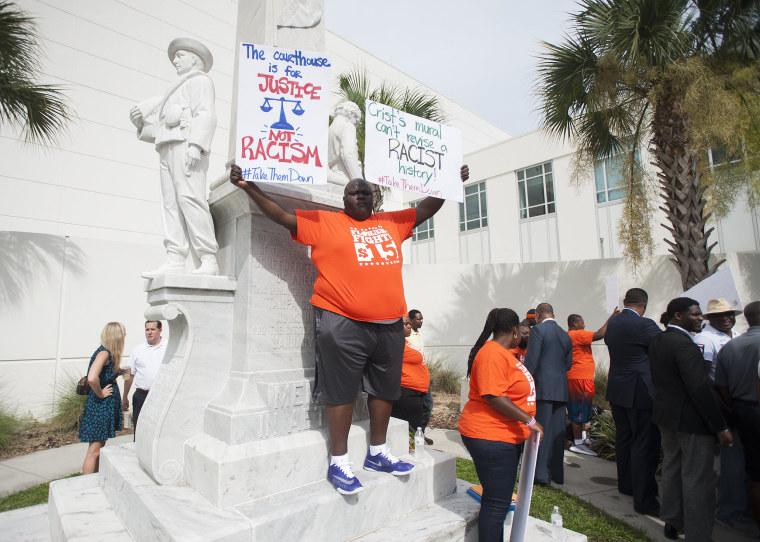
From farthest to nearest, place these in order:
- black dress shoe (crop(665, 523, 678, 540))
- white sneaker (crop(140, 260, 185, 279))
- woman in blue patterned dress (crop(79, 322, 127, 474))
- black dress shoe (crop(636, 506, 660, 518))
Answer: 1. woman in blue patterned dress (crop(79, 322, 127, 474))
2. black dress shoe (crop(636, 506, 660, 518))
3. black dress shoe (crop(665, 523, 678, 540))
4. white sneaker (crop(140, 260, 185, 279))

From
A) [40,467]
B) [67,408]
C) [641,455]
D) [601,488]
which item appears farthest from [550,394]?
[67,408]

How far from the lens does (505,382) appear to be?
2.80 metres

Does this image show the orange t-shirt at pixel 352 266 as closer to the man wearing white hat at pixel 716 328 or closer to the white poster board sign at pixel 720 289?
the man wearing white hat at pixel 716 328

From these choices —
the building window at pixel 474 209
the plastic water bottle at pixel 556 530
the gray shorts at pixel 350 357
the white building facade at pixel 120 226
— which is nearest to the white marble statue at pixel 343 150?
the gray shorts at pixel 350 357

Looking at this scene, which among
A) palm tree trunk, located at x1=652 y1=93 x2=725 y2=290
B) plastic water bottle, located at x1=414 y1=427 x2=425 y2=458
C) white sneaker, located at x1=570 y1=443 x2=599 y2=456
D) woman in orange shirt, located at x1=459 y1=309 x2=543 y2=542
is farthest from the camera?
palm tree trunk, located at x1=652 y1=93 x2=725 y2=290

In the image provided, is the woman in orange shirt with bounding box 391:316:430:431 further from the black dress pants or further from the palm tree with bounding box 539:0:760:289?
the palm tree with bounding box 539:0:760:289

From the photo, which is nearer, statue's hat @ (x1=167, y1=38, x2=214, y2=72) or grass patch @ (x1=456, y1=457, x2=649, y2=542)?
statue's hat @ (x1=167, y1=38, x2=214, y2=72)

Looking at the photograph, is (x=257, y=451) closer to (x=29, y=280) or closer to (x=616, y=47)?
(x=29, y=280)

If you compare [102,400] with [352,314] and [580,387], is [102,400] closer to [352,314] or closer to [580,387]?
[352,314]

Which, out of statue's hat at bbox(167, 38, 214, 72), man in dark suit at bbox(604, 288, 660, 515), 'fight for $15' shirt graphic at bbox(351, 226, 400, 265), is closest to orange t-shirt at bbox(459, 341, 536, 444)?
'fight for $15' shirt graphic at bbox(351, 226, 400, 265)

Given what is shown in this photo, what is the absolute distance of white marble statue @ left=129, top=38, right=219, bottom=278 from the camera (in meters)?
3.25

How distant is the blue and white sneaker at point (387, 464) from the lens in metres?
3.00

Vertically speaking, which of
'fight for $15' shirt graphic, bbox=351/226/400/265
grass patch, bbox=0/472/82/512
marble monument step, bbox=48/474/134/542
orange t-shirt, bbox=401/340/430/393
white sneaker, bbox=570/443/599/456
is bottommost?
white sneaker, bbox=570/443/599/456

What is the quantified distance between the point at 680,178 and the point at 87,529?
9.42 meters
